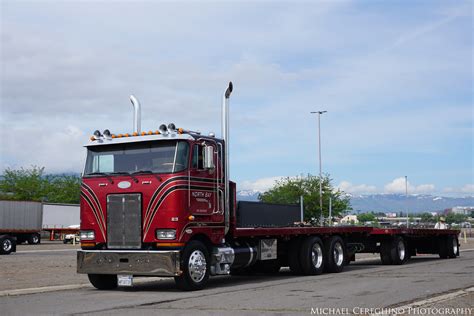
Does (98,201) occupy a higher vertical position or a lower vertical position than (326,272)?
higher

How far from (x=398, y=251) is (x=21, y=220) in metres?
34.2

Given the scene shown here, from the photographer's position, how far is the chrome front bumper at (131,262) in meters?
13.5

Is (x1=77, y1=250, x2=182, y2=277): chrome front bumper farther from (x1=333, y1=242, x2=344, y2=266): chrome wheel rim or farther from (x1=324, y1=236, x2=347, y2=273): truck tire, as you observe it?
(x1=333, y1=242, x2=344, y2=266): chrome wheel rim

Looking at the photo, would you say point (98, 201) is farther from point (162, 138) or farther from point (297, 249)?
point (297, 249)

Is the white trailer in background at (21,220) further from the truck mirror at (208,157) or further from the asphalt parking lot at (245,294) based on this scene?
the truck mirror at (208,157)

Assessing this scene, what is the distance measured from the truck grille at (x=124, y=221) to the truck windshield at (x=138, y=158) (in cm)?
61

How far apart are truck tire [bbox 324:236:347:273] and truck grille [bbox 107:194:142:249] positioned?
6.83m

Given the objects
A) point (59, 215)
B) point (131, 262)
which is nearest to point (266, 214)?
point (131, 262)

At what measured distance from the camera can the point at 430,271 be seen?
1903 cm

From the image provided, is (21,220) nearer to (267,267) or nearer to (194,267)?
(267,267)

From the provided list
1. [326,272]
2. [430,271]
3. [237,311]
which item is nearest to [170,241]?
[237,311]

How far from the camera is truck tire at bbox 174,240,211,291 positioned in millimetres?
13695

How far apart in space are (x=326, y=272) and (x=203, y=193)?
623 cm

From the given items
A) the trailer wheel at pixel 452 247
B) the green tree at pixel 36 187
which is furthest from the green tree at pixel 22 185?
the trailer wheel at pixel 452 247
